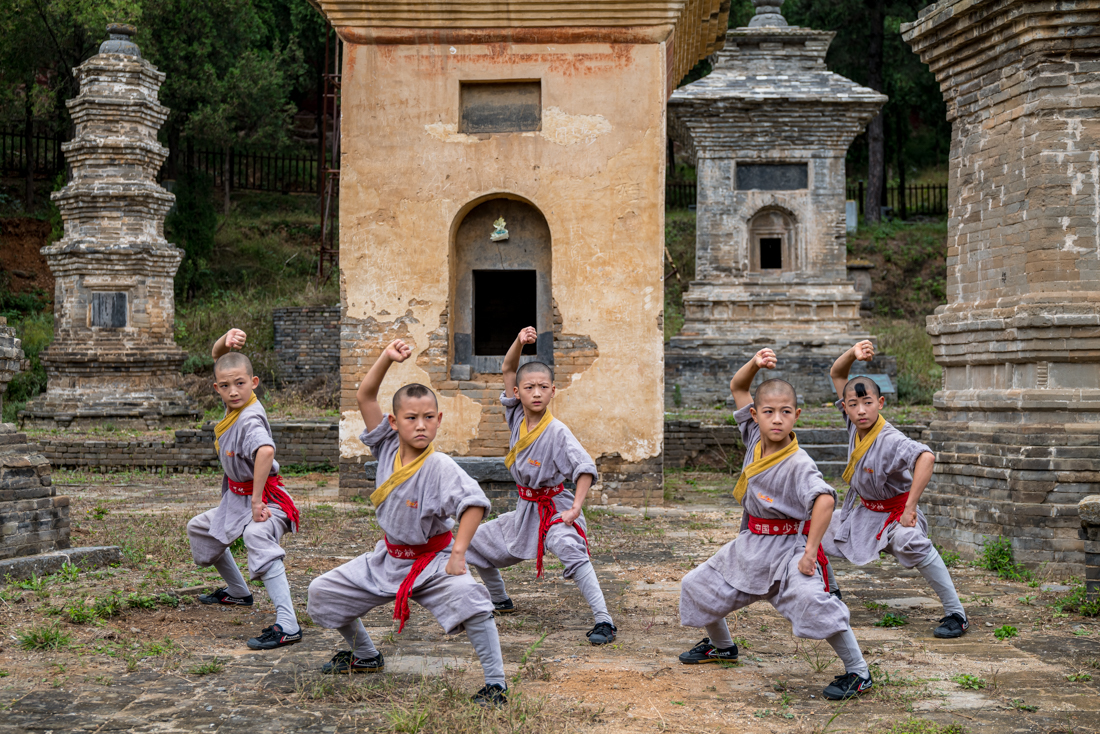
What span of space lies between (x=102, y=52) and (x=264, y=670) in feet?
50.2

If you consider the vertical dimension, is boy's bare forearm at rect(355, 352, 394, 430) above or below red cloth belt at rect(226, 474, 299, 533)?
above

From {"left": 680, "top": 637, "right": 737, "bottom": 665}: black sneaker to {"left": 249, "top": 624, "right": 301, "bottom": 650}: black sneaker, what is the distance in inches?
77.3

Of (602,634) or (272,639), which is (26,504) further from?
(602,634)

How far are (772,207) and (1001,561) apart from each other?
12907mm

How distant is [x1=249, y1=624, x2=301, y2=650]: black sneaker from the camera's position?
16.6ft

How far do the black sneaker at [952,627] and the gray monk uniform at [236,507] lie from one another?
359 cm

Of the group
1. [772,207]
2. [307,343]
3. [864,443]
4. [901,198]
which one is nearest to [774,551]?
[864,443]

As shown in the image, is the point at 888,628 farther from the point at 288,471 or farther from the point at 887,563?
the point at 288,471

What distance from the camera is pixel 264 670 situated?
4691 millimetres

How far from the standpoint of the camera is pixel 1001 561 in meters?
7.15

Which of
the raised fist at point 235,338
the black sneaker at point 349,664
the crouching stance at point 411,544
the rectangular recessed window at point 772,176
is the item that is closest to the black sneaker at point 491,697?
the crouching stance at point 411,544

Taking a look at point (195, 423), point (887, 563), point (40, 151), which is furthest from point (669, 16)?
point (40, 151)

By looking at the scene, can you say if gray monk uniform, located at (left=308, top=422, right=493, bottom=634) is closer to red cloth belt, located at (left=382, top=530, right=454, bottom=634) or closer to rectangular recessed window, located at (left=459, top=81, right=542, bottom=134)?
red cloth belt, located at (left=382, top=530, right=454, bottom=634)

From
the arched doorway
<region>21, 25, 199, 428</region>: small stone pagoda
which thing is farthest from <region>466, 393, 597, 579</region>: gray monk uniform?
<region>21, 25, 199, 428</region>: small stone pagoda
